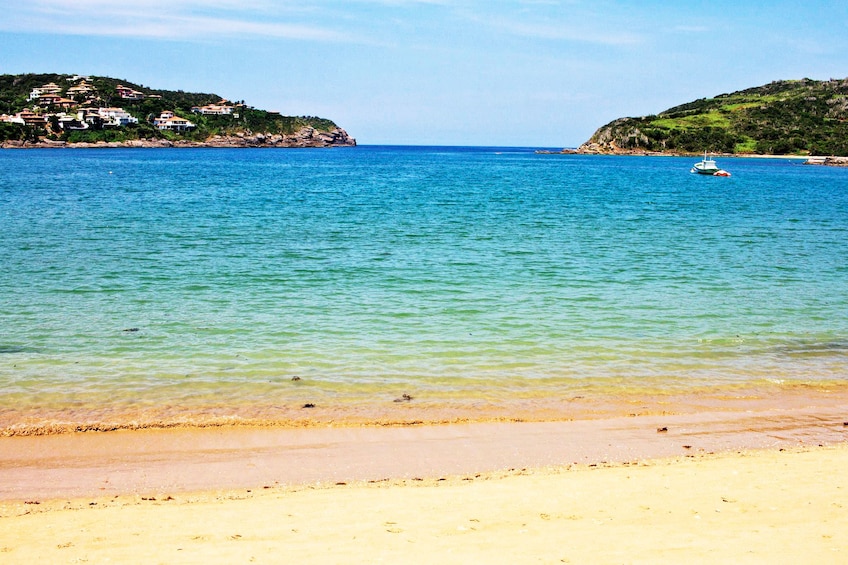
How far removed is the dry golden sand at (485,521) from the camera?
6465 mm

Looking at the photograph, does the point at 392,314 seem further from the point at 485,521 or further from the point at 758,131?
the point at 758,131

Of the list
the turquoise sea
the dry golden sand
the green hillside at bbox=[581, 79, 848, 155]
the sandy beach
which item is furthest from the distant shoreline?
the dry golden sand

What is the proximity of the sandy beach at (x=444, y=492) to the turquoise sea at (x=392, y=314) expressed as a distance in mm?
1206

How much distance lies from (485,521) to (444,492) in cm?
112

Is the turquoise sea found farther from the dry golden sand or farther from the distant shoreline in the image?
the distant shoreline

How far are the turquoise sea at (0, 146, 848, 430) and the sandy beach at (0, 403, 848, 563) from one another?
1.21 meters

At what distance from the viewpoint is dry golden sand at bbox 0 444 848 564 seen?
21.2ft

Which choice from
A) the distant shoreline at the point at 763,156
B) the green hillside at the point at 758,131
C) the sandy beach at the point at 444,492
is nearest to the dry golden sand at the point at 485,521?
the sandy beach at the point at 444,492

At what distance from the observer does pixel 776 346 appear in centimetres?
1569

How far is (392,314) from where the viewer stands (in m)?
18.1

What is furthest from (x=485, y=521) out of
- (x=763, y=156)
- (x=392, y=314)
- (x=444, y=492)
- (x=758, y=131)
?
(x=758, y=131)

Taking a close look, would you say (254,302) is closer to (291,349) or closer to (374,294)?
(374,294)

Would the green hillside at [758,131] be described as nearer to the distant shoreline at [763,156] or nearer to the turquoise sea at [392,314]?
the distant shoreline at [763,156]

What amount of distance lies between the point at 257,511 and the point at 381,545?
174cm
